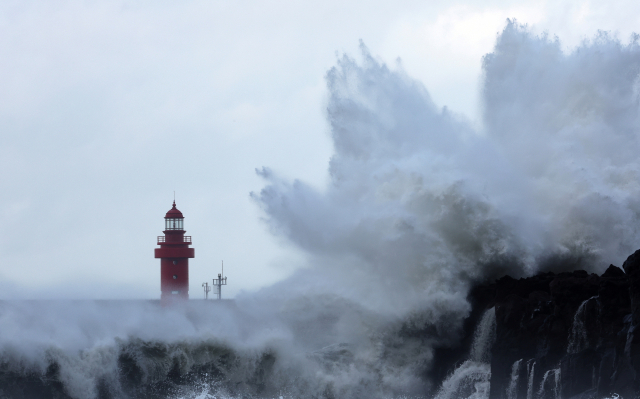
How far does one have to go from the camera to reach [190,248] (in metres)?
32.6

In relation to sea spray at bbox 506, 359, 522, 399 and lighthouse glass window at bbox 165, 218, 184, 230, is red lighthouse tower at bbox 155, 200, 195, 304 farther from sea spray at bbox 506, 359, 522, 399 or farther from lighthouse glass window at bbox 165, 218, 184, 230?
sea spray at bbox 506, 359, 522, 399

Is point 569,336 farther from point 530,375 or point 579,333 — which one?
point 530,375

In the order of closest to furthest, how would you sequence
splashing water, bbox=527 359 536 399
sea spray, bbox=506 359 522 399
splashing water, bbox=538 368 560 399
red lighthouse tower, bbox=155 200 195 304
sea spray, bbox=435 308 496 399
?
splashing water, bbox=538 368 560 399 → splashing water, bbox=527 359 536 399 → sea spray, bbox=506 359 522 399 → sea spray, bbox=435 308 496 399 → red lighthouse tower, bbox=155 200 195 304

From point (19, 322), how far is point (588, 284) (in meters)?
14.2

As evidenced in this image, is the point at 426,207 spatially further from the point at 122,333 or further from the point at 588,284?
the point at 122,333

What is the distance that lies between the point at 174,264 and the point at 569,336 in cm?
1632

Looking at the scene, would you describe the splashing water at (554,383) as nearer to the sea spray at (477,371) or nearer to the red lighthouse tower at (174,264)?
the sea spray at (477,371)

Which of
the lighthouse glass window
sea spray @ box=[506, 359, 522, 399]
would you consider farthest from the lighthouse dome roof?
sea spray @ box=[506, 359, 522, 399]

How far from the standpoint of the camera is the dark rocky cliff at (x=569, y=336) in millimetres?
18141

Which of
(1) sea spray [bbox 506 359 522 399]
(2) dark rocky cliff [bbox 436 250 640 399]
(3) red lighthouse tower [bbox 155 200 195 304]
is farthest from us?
(3) red lighthouse tower [bbox 155 200 195 304]

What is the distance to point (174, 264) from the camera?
32188 millimetres

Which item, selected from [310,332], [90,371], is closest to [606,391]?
[310,332]

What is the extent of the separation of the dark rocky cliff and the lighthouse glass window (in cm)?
1436

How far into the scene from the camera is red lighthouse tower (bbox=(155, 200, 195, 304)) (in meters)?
32.0
